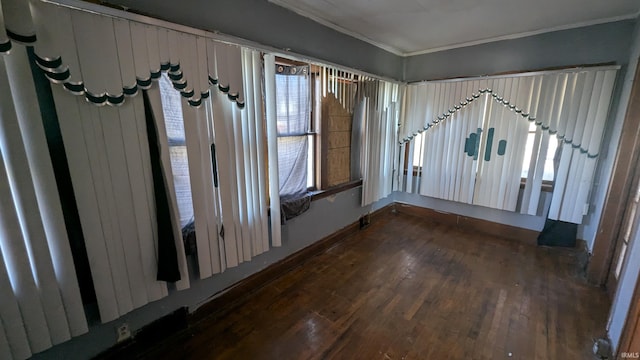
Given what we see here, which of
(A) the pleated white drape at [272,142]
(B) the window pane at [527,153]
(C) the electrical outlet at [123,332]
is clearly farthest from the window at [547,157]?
(C) the electrical outlet at [123,332]

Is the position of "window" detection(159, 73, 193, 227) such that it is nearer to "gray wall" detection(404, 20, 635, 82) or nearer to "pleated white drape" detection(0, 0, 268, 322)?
"pleated white drape" detection(0, 0, 268, 322)

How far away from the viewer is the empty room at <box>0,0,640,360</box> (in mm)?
1255

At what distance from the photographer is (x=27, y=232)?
1187mm

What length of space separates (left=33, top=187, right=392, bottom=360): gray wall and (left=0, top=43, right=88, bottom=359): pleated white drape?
246 mm

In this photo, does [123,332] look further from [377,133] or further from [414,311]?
[377,133]

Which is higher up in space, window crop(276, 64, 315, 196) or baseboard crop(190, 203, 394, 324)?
window crop(276, 64, 315, 196)

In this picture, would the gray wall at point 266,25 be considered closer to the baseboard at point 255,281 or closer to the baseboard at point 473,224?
the baseboard at point 255,281

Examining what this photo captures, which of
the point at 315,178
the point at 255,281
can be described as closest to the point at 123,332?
the point at 255,281

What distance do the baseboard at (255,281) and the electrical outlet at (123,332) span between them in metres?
0.39

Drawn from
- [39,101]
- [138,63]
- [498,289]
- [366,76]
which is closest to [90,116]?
[39,101]

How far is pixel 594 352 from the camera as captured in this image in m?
1.70

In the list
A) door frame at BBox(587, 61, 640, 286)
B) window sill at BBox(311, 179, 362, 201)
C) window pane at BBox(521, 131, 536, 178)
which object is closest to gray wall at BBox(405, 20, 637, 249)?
door frame at BBox(587, 61, 640, 286)

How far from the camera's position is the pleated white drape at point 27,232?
1.11 metres

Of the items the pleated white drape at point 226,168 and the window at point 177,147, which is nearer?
the window at point 177,147
